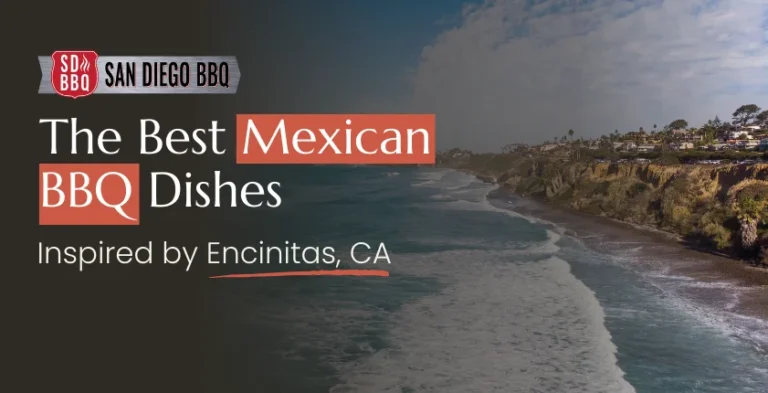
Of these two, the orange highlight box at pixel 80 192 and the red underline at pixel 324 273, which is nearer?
the orange highlight box at pixel 80 192

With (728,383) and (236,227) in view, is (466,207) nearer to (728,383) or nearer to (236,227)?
(236,227)

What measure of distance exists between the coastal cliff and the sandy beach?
0.96 meters

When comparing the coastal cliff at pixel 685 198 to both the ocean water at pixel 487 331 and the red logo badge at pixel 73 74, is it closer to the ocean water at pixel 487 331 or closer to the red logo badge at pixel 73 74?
the ocean water at pixel 487 331

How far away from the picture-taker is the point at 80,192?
10.8 meters

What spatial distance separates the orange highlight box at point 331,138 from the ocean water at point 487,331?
3.92 m

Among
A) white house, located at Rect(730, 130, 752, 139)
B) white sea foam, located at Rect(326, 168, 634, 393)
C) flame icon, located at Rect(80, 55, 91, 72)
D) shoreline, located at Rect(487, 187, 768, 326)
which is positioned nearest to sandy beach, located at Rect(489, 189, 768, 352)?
shoreline, located at Rect(487, 187, 768, 326)

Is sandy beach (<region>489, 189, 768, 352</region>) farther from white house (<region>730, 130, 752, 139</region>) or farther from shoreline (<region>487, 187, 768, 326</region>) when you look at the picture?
white house (<region>730, 130, 752, 139</region>)

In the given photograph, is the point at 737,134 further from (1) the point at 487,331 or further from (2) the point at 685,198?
(1) the point at 487,331

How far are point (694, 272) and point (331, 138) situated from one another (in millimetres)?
13088

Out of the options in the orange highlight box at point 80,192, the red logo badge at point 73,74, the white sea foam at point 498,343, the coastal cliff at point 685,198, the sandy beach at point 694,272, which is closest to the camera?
the white sea foam at point 498,343

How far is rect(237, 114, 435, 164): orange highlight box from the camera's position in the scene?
11.2 meters

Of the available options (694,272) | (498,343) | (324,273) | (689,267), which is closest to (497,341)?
(498,343)

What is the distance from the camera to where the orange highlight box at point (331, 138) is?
1117 cm

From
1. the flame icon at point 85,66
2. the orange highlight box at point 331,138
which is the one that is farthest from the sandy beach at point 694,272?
the flame icon at point 85,66
